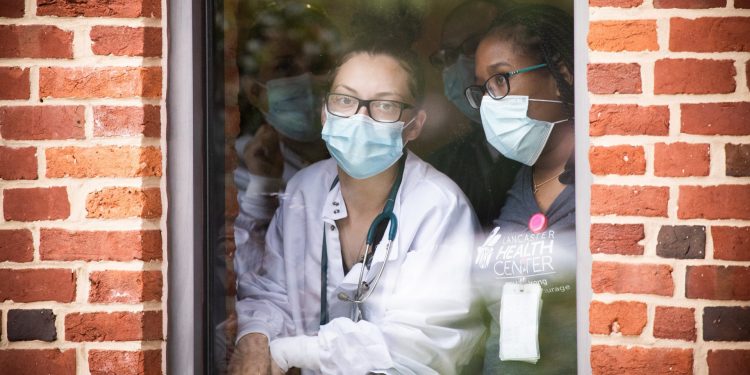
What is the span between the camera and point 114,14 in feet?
6.65

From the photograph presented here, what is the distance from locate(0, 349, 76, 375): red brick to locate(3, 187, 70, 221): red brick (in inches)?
14.8

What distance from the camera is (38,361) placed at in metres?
2.03

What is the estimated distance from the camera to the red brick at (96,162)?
6.62 ft

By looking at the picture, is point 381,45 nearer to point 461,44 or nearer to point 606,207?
point 461,44

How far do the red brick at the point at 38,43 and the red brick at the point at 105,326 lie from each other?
0.74 meters

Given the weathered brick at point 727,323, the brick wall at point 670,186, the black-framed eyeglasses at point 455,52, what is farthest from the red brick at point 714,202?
the black-framed eyeglasses at point 455,52

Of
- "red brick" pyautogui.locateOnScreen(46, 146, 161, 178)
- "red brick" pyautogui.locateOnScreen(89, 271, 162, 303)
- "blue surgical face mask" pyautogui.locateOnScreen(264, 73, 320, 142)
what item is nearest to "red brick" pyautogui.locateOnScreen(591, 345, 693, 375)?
"blue surgical face mask" pyautogui.locateOnScreen(264, 73, 320, 142)

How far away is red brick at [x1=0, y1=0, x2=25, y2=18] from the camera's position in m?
2.04

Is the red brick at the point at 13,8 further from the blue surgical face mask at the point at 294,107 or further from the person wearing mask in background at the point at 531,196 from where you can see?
the person wearing mask in background at the point at 531,196

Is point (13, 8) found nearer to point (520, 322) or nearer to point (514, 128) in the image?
point (514, 128)

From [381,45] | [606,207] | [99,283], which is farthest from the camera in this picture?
[381,45]

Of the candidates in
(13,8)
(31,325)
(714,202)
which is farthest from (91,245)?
(714,202)

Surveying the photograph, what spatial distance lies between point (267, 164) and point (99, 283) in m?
0.60

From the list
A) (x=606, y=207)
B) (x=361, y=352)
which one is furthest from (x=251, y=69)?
(x=606, y=207)
